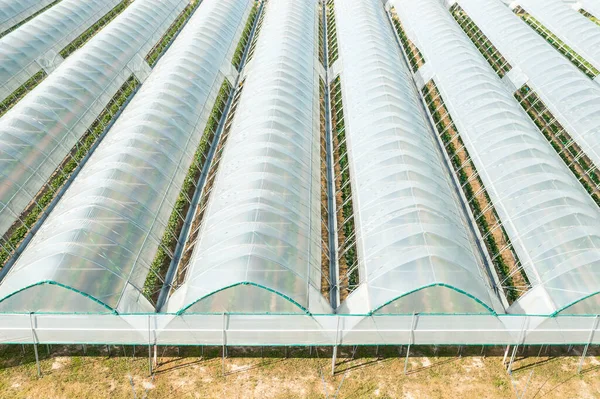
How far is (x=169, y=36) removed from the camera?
37.2 meters

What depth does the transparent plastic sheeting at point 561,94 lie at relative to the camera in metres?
13.9

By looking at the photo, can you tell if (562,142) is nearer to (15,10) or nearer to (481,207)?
(481,207)

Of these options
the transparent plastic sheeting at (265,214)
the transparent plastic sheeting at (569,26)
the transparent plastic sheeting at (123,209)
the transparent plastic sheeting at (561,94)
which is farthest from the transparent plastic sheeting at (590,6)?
the transparent plastic sheeting at (123,209)

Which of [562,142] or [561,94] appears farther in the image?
[561,94]

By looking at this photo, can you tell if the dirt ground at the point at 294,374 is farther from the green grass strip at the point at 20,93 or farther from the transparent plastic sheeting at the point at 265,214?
the green grass strip at the point at 20,93

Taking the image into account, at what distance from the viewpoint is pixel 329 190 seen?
20.7m

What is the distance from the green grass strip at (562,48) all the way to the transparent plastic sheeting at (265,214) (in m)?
22.1

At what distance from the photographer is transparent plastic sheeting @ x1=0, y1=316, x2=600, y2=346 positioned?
42.5 ft

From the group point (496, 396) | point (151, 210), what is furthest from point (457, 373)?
point (151, 210)

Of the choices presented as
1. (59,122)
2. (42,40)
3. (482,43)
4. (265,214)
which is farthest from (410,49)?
(42,40)

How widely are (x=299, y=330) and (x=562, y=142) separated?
792 inches

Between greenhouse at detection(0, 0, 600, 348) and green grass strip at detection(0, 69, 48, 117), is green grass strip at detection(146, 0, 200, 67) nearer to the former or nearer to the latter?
greenhouse at detection(0, 0, 600, 348)

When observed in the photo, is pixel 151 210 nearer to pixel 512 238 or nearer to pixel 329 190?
pixel 329 190

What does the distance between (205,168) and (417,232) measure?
11.4 meters
